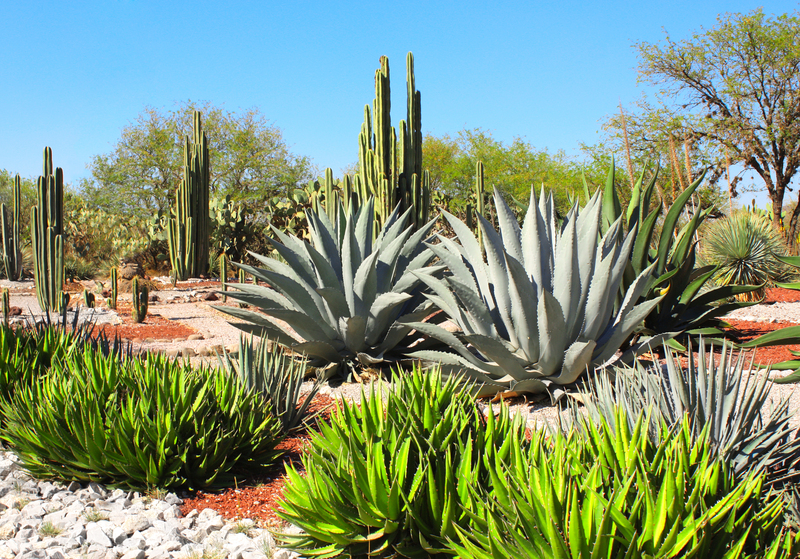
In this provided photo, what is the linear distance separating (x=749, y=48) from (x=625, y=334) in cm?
2555

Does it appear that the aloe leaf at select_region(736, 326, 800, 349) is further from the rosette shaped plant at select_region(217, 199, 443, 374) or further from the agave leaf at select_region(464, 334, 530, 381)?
the rosette shaped plant at select_region(217, 199, 443, 374)

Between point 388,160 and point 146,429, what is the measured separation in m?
7.83

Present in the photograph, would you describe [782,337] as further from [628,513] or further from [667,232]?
[628,513]

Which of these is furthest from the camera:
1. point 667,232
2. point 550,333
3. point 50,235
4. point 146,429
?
point 50,235

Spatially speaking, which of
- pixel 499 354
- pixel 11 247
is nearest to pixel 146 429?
pixel 499 354

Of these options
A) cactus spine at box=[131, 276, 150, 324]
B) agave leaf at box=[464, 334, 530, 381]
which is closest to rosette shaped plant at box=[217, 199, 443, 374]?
agave leaf at box=[464, 334, 530, 381]

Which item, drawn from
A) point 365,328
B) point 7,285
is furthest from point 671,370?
point 7,285

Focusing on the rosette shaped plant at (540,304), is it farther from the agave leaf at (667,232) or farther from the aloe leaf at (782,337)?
the agave leaf at (667,232)

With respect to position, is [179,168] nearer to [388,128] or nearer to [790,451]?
[388,128]

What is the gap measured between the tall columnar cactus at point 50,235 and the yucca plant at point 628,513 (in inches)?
378

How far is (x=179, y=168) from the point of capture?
38500 mm

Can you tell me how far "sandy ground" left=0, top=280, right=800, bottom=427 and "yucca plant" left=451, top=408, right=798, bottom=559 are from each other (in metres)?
0.44

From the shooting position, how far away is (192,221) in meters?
17.1

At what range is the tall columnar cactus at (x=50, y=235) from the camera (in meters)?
9.79
